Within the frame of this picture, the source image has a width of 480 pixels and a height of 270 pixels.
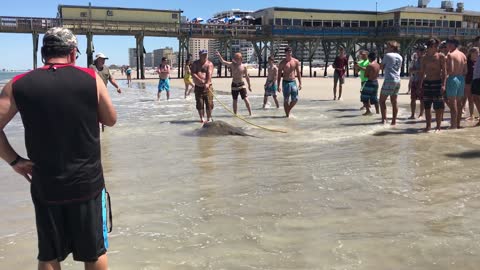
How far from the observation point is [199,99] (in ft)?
33.4

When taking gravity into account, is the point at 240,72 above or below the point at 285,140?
above

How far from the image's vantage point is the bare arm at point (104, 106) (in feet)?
7.68

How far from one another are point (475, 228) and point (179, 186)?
2966 millimetres

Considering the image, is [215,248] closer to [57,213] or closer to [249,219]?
[249,219]

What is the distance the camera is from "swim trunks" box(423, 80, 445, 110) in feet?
27.7

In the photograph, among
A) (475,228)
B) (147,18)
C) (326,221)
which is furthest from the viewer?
(147,18)

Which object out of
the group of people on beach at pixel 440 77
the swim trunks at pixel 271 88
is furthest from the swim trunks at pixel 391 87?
the swim trunks at pixel 271 88

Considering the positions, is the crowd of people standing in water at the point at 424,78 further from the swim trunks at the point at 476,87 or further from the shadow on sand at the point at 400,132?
the shadow on sand at the point at 400,132

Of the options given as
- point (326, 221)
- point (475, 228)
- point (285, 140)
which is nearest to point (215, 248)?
point (326, 221)

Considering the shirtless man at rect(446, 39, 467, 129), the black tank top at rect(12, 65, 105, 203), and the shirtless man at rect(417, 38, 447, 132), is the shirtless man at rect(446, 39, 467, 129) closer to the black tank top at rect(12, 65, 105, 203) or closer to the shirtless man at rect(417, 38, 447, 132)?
the shirtless man at rect(417, 38, 447, 132)

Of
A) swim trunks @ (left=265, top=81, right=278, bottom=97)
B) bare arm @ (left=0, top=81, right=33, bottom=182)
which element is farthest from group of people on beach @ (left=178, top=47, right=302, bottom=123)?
bare arm @ (left=0, top=81, right=33, bottom=182)

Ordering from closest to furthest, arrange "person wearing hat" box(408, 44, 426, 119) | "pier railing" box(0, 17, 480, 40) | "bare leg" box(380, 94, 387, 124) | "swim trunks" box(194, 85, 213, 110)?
"bare leg" box(380, 94, 387, 124)
"swim trunks" box(194, 85, 213, 110)
"person wearing hat" box(408, 44, 426, 119)
"pier railing" box(0, 17, 480, 40)

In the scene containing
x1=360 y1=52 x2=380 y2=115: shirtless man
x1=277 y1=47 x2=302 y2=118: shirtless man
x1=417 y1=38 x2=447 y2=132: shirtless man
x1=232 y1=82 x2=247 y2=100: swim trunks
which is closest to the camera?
x1=417 y1=38 x2=447 y2=132: shirtless man

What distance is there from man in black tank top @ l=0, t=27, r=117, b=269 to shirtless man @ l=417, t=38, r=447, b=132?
749 centimetres
